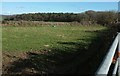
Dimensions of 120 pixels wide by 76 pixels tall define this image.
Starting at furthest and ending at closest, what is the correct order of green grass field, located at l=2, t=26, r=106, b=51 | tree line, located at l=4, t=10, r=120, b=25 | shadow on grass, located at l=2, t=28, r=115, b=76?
tree line, located at l=4, t=10, r=120, b=25
green grass field, located at l=2, t=26, r=106, b=51
shadow on grass, located at l=2, t=28, r=115, b=76

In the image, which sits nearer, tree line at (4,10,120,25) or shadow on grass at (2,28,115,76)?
shadow on grass at (2,28,115,76)

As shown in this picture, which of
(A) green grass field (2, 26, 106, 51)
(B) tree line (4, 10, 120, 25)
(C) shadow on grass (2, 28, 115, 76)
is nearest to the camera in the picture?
(C) shadow on grass (2, 28, 115, 76)

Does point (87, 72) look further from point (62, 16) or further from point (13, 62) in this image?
point (62, 16)

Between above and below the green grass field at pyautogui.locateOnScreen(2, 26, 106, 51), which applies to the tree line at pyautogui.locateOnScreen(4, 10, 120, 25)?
below

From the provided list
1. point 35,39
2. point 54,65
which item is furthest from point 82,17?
point 54,65

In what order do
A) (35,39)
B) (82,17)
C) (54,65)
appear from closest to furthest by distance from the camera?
1. (54,65)
2. (35,39)
3. (82,17)

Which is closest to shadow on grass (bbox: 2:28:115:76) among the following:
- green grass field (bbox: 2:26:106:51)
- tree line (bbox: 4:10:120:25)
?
green grass field (bbox: 2:26:106:51)

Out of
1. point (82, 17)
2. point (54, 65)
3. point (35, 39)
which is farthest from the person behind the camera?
point (82, 17)

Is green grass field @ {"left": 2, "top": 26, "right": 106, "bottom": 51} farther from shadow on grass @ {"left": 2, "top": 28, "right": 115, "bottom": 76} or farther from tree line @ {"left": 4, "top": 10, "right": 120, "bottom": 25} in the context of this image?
tree line @ {"left": 4, "top": 10, "right": 120, "bottom": 25}

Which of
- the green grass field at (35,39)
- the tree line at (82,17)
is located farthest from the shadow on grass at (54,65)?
the tree line at (82,17)

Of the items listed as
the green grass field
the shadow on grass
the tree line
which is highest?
the shadow on grass

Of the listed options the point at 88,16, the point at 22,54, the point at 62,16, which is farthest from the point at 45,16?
the point at 22,54

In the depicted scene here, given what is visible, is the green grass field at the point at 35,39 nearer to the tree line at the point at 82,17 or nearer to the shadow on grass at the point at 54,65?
the shadow on grass at the point at 54,65

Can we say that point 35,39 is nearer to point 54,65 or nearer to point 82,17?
point 54,65
